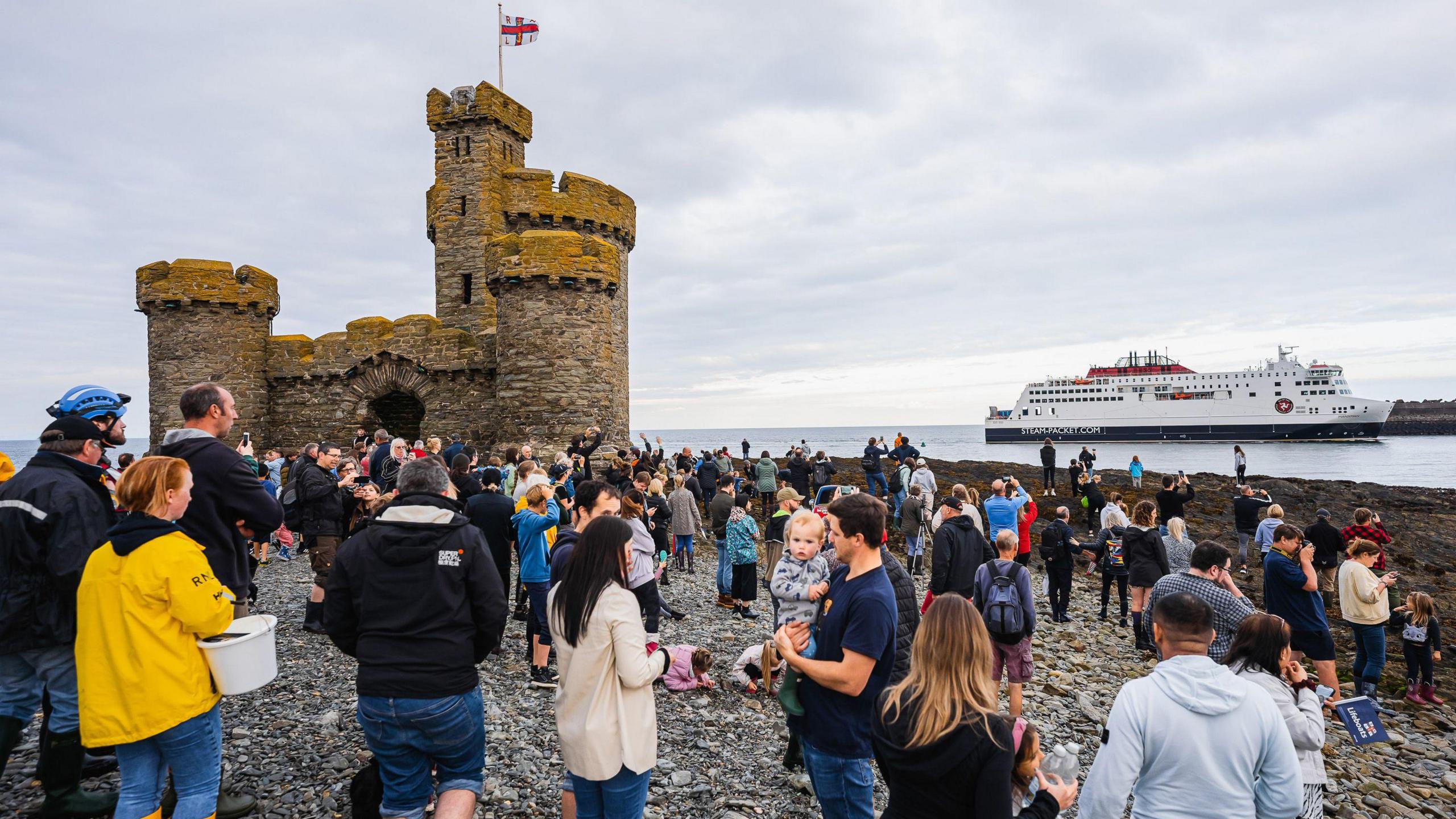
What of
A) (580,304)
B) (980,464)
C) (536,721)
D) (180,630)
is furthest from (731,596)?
(980,464)

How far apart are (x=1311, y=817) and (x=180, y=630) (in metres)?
5.11

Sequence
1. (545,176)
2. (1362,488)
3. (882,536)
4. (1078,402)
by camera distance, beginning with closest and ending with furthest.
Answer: (882,536) < (545,176) < (1362,488) < (1078,402)

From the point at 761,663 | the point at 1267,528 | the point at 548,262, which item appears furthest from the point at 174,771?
the point at 548,262

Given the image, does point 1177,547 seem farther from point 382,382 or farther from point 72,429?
point 382,382

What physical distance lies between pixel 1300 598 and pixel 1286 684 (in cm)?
305

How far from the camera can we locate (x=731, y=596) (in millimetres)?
9234

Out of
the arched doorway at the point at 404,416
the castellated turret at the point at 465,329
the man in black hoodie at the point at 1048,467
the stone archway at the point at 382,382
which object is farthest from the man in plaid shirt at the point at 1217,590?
the arched doorway at the point at 404,416

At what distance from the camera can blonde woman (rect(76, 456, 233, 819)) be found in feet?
8.57

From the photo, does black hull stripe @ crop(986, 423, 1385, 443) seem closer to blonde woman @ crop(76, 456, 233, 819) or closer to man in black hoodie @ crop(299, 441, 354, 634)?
man in black hoodie @ crop(299, 441, 354, 634)

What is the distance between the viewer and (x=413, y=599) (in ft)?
8.94

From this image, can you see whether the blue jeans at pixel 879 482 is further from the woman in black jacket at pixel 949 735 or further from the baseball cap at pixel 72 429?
the baseball cap at pixel 72 429

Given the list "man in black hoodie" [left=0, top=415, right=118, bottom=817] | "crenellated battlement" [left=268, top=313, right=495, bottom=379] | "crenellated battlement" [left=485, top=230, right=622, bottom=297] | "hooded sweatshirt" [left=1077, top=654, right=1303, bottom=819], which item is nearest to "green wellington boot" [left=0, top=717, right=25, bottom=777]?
"man in black hoodie" [left=0, top=415, right=118, bottom=817]

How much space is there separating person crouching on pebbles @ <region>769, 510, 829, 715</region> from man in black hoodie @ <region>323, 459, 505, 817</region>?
1.76 m

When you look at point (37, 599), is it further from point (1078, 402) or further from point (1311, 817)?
point (1078, 402)
